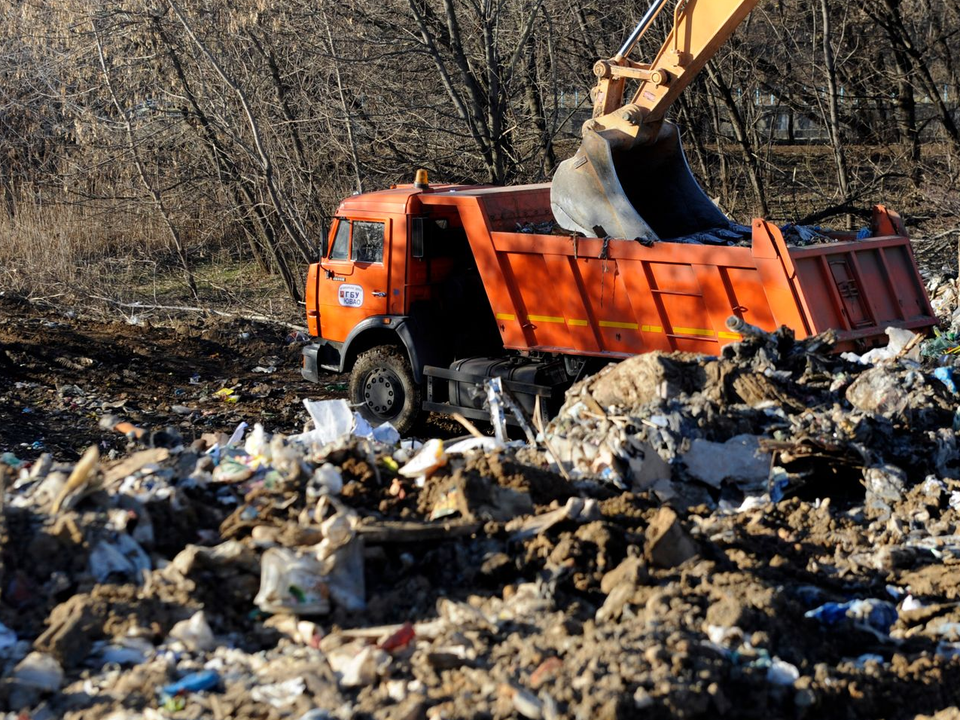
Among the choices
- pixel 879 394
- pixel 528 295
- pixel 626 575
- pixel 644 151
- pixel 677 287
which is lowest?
pixel 626 575

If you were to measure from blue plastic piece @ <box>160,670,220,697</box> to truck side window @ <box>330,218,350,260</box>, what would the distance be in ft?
21.1

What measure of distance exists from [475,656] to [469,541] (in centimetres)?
A: 102

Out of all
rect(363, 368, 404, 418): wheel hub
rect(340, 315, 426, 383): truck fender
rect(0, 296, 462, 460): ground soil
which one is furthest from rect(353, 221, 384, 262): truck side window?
rect(0, 296, 462, 460): ground soil

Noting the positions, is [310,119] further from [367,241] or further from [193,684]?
[193,684]

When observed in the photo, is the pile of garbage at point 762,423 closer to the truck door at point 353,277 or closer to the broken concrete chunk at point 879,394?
the broken concrete chunk at point 879,394

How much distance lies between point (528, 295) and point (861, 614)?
4.62 metres

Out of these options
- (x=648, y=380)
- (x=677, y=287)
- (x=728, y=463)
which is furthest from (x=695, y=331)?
(x=728, y=463)

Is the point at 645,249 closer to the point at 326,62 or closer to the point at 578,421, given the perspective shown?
the point at 578,421

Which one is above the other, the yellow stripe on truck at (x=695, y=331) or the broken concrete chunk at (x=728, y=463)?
the yellow stripe on truck at (x=695, y=331)

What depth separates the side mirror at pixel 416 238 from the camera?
31.6ft

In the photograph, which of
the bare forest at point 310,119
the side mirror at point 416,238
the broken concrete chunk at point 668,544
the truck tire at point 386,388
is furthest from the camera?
the bare forest at point 310,119

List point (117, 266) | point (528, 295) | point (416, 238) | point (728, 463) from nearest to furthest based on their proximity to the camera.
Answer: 1. point (728, 463)
2. point (528, 295)
3. point (416, 238)
4. point (117, 266)

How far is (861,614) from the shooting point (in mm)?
4848

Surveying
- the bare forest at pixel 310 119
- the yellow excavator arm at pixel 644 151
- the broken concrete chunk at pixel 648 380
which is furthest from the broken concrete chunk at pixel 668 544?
the bare forest at pixel 310 119
